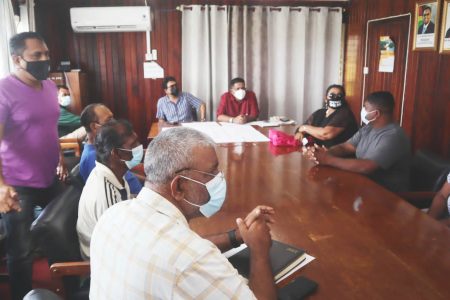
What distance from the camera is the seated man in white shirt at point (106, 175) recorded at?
62.2 inches

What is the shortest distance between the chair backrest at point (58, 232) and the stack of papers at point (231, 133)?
1339 mm

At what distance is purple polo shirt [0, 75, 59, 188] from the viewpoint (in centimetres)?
198

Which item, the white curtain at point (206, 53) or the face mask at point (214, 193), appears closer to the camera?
the face mask at point (214, 193)

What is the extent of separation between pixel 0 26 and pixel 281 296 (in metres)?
3.59

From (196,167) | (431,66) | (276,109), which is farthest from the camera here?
(276,109)

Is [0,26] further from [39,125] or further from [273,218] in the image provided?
[273,218]

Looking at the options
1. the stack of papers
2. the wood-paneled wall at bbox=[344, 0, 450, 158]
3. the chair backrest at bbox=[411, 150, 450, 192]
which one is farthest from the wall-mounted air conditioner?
the chair backrest at bbox=[411, 150, 450, 192]

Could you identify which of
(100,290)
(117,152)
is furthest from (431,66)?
(100,290)

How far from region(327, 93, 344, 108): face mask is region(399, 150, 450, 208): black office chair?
0.88 meters

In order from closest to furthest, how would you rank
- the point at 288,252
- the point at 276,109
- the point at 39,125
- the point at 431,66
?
1. the point at 288,252
2. the point at 39,125
3. the point at 431,66
4. the point at 276,109

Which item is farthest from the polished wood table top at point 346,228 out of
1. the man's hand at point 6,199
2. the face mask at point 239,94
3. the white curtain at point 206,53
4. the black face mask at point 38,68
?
the white curtain at point 206,53

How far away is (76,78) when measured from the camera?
4672 mm

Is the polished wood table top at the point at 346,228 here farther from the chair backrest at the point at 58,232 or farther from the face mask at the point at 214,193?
the chair backrest at the point at 58,232

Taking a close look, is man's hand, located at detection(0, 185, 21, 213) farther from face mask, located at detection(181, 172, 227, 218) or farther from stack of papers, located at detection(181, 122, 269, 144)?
stack of papers, located at detection(181, 122, 269, 144)
